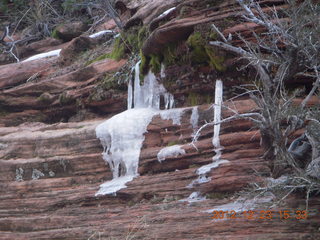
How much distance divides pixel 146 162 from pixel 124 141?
0.71 metres

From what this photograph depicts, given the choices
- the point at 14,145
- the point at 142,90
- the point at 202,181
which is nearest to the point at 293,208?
the point at 202,181

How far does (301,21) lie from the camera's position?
589 cm

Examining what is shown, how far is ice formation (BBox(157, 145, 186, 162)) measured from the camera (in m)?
7.34

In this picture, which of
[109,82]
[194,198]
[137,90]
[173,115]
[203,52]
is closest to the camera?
[194,198]

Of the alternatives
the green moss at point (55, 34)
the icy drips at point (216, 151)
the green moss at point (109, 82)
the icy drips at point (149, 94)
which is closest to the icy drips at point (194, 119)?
the icy drips at point (216, 151)

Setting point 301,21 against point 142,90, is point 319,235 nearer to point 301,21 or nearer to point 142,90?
point 301,21

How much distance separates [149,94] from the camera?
9.05 metres

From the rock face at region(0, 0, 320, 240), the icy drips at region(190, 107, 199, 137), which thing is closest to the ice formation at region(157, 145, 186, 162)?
the rock face at region(0, 0, 320, 240)

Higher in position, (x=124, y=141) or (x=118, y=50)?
(x=118, y=50)

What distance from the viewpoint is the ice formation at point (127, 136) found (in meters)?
7.86

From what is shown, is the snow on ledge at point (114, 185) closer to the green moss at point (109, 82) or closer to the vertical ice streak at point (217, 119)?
the vertical ice streak at point (217, 119)

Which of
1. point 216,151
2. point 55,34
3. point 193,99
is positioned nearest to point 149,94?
point 193,99

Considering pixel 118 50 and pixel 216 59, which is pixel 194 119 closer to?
pixel 216 59

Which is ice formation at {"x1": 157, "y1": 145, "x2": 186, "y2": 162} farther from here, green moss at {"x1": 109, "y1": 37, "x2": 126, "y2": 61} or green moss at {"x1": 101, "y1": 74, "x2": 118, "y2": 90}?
green moss at {"x1": 109, "y1": 37, "x2": 126, "y2": 61}
